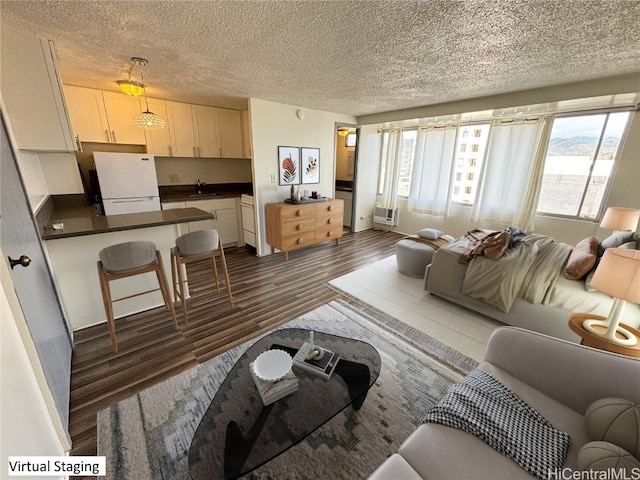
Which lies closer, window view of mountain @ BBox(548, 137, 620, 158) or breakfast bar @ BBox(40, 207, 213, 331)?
breakfast bar @ BBox(40, 207, 213, 331)

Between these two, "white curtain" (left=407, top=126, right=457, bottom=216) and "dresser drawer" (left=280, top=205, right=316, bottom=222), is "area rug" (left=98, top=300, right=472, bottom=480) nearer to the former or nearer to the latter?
"dresser drawer" (left=280, top=205, right=316, bottom=222)

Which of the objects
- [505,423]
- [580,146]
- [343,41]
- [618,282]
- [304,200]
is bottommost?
[505,423]

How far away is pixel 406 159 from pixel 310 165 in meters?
2.08

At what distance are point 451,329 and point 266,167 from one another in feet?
10.6

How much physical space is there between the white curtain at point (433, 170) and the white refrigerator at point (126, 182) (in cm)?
447

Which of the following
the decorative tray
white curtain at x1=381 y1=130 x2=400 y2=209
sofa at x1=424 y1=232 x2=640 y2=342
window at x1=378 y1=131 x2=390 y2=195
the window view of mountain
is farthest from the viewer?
window at x1=378 y1=131 x2=390 y2=195

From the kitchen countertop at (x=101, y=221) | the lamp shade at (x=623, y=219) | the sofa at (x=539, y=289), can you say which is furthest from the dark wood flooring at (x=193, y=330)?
the lamp shade at (x=623, y=219)

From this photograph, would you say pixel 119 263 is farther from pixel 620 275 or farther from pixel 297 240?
pixel 620 275

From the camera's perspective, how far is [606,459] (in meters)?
0.79

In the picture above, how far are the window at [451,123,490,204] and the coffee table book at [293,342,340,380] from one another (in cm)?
409

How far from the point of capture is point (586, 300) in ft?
6.43

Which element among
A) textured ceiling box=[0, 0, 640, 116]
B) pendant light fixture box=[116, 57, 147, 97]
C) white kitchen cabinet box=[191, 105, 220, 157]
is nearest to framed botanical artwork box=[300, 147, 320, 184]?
textured ceiling box=[0, 0, 640, 116]

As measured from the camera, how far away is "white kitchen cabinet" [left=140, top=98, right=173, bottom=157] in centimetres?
360

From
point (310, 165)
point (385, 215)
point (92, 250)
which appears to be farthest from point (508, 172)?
point (92, 250)
